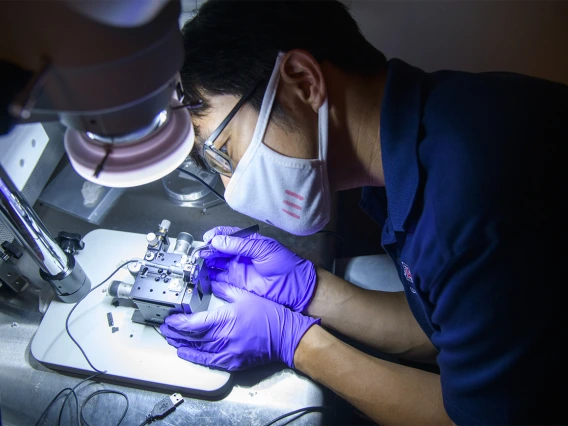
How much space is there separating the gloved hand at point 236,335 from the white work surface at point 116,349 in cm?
3

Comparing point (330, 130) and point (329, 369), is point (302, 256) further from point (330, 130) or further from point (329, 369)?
point (330, 130)

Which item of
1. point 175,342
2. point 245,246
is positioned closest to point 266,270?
point 245,246

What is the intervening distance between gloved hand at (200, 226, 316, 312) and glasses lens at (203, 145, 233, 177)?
0.26 metres

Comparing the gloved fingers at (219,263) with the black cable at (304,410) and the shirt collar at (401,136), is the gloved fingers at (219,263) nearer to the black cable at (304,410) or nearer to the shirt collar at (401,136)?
the black cable at (304,410)

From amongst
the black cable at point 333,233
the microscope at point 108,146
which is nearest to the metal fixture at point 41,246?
the microscope at point 108,146

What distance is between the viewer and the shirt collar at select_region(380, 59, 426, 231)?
2.85 feet

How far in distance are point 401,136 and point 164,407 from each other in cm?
89

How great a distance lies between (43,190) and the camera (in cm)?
148

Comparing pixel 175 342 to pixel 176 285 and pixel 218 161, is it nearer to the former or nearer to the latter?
pixel 176 285

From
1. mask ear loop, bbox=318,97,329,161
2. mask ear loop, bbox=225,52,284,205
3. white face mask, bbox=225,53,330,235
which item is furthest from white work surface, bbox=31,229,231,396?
mask ear loop, bbox=318,97,329,161

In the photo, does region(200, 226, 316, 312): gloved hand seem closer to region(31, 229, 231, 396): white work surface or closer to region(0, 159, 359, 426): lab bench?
region(31, 229, 231, 396): white work surface

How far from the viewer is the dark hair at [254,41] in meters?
0.88

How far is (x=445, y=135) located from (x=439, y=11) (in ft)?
2.94

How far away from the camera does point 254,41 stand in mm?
877
